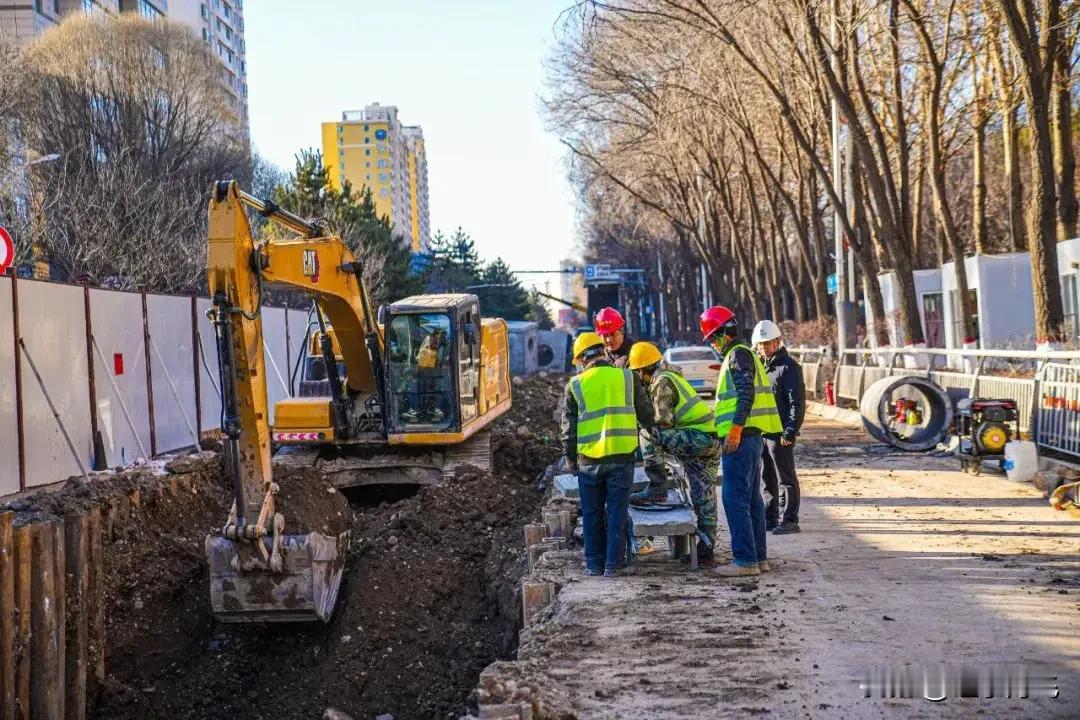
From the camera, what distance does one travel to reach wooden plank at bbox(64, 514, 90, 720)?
30.6 ft

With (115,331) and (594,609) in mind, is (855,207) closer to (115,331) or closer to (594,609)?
(115,331)

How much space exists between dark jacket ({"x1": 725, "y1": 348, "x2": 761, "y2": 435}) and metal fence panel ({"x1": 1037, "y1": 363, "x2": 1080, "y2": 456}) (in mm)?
5587

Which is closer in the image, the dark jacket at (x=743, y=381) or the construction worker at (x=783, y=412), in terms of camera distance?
the dark jacket at (x=743, y=381)

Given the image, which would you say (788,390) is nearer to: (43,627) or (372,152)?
(43,627)

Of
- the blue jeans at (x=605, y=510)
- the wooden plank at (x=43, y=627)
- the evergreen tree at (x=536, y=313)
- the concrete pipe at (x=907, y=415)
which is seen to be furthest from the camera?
the evergreen tree at (x=536, y=313)

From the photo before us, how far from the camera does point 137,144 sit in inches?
1641

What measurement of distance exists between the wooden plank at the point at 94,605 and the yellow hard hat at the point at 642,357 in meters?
4.59

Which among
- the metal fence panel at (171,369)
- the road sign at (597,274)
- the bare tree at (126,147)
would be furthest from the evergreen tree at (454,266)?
the metal fence panel at (171,369)

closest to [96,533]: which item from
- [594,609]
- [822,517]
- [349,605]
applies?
[349,605]

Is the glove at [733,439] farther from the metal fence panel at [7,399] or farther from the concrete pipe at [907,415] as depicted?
the metal fence panel at [7,399]

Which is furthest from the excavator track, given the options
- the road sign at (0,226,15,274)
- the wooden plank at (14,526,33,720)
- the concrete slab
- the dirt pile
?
the wooden plank at (14,526,33,720)

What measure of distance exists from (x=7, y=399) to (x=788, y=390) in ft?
31.6

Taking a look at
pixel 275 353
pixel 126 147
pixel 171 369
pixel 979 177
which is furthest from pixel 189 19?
pixel 171 369

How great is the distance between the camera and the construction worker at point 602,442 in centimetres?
920
